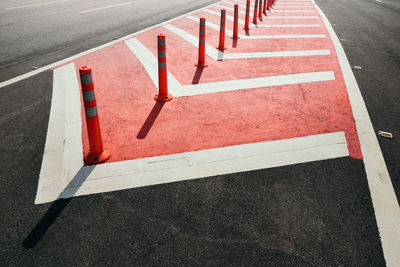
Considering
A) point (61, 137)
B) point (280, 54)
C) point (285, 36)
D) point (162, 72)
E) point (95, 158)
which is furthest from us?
point (285, 36)

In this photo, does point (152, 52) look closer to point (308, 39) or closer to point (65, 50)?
point (65, 50)

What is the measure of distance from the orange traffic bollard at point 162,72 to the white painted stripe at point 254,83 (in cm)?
32

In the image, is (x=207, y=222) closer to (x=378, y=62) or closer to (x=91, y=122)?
(x=91, y=122)

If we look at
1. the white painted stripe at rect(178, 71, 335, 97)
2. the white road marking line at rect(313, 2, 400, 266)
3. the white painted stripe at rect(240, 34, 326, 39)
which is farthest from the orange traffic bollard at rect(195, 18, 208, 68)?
the white painted stripe at rect(240, 34, 326, 39)

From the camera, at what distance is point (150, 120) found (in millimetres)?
4621

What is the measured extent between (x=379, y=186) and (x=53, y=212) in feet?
11.3

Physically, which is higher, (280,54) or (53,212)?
(280,54)

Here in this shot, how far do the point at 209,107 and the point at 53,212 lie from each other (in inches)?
115

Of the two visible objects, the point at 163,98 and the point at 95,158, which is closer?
the point at 95,158

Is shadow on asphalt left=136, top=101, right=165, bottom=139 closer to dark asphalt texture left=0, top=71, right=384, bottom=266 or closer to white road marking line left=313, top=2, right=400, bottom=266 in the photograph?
dark asphalt texture left=0, top=71, right=384, bottom=266

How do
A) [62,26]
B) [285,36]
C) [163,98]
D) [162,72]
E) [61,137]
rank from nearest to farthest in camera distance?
[61,137]
[162,72]
[163,98]
[285,36]
[62,26]

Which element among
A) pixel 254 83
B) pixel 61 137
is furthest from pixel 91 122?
pixel 254 83

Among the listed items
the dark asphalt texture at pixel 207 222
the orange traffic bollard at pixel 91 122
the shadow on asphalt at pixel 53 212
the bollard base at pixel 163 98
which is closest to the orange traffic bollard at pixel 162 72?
the bollard base at pixel 163 98

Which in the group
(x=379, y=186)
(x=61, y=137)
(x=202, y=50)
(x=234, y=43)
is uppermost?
(x=202, y=50)
